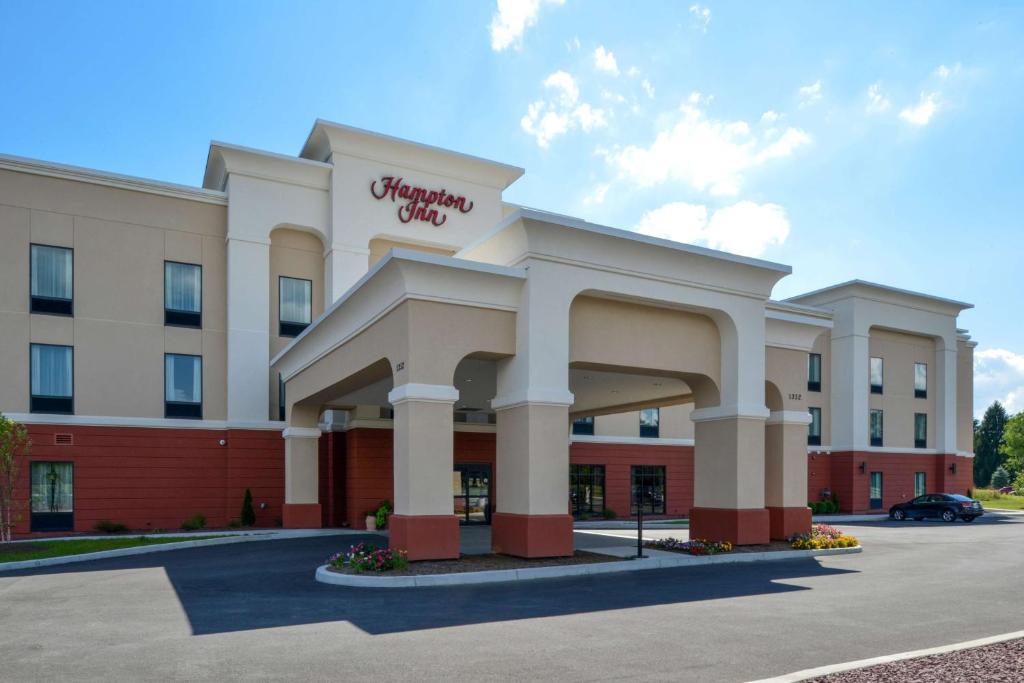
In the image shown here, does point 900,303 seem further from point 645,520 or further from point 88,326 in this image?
point 88,326

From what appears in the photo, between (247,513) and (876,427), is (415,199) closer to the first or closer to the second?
(247,513)

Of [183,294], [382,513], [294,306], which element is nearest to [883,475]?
[382,513]

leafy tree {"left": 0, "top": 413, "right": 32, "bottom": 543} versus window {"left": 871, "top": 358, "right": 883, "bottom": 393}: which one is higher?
window {"left": 871, "top": 358, "right": 883, "bottom": 393}

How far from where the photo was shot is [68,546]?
19.9m

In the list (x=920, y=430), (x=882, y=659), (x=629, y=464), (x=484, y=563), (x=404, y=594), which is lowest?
(x=629, y=464)

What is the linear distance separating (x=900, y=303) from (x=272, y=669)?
41.1m

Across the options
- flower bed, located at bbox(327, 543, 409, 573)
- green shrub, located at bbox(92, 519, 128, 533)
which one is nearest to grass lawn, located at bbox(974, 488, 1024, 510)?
flower bed, located at bbox(327, 543, 409, 573)

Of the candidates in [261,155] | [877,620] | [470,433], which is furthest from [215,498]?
[877,620]

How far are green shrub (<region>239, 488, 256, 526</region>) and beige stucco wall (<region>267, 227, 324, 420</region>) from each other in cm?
294

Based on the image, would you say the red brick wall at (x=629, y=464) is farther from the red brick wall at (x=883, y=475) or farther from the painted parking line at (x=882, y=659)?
the painted parking line at (x=882, y=659)

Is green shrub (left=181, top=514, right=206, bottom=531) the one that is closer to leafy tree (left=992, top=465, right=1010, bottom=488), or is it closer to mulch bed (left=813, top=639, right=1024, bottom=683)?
mulch bed (left=813, top=639, right=1024, bottom=683)

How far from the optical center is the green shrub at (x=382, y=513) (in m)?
25.6

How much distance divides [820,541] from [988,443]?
86.7 meters

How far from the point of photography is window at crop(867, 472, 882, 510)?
4094 centimetres
